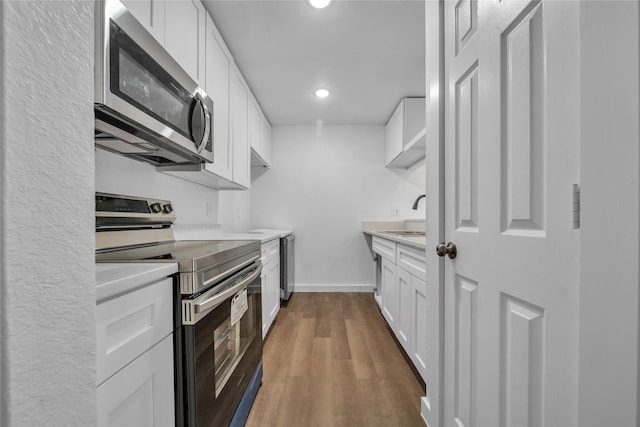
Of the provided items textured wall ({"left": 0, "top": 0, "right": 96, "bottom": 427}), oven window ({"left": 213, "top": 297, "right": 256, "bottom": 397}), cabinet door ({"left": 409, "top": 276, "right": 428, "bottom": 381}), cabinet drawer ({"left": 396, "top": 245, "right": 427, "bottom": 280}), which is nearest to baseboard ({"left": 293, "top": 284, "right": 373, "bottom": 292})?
cabinet drawer ({"left": 396, "top": 245, "right": 427, "bottom": 280})

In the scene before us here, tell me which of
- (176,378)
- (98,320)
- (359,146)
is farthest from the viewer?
(359,146)

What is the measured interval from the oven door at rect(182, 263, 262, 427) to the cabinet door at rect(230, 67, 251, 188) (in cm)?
112

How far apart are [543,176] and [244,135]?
241 cm

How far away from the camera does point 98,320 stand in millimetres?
605

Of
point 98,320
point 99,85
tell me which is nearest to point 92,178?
point 98,320

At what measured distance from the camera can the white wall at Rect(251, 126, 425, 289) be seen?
4.04 meters

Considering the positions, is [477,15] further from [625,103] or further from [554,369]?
[554,369]

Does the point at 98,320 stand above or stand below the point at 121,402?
above

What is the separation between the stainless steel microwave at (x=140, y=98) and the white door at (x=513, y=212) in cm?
108

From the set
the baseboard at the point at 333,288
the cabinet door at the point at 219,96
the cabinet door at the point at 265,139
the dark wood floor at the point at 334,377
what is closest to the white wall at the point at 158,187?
the cabinet door at the point at 219,96

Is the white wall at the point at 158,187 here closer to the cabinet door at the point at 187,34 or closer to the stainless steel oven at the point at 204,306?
the stainless steel oven at the point at 204,306

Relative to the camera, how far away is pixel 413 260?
1905 mm

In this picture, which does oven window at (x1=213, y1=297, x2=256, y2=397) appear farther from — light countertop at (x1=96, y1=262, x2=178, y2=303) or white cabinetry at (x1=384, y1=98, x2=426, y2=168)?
white cabinetry at (x1=384, y1=98, x2=426, y2=168)

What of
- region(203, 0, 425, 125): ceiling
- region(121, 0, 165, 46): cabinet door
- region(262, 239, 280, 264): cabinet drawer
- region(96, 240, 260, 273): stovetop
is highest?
region(203, 0, 425, 125): ceiling
